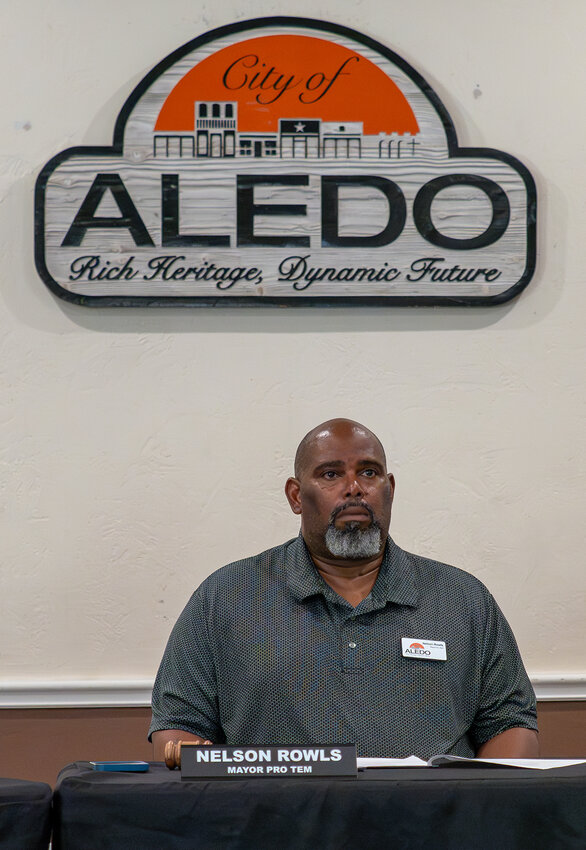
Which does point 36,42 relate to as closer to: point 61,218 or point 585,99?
point 61,218

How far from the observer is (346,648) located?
1.93 m

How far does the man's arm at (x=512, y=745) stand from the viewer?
192 centimetres

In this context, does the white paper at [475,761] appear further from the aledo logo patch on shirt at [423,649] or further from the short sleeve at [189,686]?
the short sleeve at [189,686]

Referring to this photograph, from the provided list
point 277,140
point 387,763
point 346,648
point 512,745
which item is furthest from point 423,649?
point 277,140

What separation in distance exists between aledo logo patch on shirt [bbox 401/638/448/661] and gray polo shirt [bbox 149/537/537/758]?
11 mm

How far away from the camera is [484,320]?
2.67 meters

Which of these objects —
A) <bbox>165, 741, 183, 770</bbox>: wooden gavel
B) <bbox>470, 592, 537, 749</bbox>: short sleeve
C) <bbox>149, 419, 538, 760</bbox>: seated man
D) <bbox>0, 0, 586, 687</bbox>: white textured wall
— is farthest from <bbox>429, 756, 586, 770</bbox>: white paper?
<bbox>0, 0, 586, 687</bbox>: white textured wall

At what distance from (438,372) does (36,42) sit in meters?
1.39

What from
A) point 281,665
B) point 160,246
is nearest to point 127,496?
point 160,246

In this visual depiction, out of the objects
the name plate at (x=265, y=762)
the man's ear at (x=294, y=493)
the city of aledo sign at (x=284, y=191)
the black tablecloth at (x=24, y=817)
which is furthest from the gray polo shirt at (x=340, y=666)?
the city of aledo sign at (x=284, y=191)

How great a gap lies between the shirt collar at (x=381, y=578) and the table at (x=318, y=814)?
72cm

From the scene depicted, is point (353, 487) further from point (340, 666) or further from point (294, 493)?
point (340, 666)

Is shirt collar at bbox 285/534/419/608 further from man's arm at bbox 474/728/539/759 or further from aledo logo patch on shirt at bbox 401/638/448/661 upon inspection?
man's arm at bbox 474/728/539/759

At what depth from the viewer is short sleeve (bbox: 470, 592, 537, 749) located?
6.45ft
